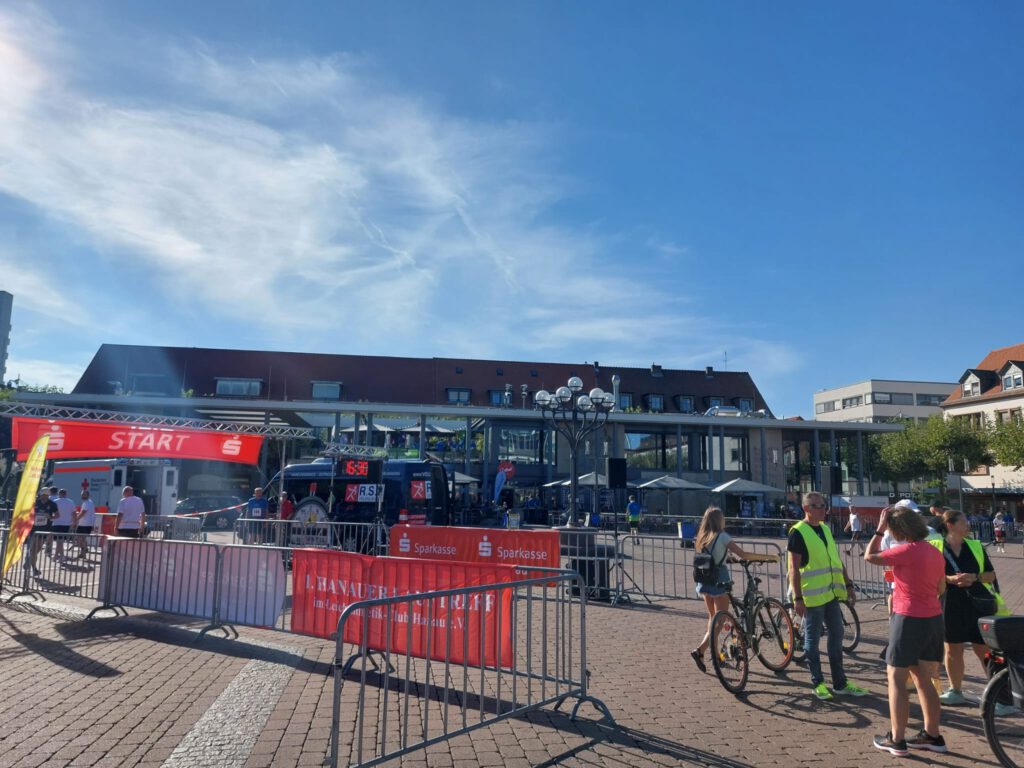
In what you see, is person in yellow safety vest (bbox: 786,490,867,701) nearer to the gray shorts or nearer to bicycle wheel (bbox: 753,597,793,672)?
bicycle wheel (bbox: 753,597,793,672)

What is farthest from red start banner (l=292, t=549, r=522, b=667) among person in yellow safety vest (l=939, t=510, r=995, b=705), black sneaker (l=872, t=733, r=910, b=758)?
person in yellow safety vest (l=939, t=510, r=995, b=705)

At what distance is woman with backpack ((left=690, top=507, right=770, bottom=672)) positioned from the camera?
276 inches

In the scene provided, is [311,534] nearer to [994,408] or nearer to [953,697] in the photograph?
[953,697]

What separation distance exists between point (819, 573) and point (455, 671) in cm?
325

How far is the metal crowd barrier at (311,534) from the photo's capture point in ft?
48.8

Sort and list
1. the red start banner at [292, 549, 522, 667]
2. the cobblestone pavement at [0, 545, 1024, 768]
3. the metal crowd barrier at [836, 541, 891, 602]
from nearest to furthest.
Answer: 1. the cobblestone pavement at [0, 545, 1024, 768]
2. the red start banner at [292, 549, 522, 667]
3. the metal crowd barrier at [836, 541, 891, 602]

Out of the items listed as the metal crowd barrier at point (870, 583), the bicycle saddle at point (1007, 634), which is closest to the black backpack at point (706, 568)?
the bicycle saddle at point (1007, 634)

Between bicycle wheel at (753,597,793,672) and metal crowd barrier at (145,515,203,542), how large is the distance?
1440 centimetres

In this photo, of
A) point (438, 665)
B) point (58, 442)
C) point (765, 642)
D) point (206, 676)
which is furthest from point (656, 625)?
point (58, 442)

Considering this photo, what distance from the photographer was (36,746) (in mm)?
4934

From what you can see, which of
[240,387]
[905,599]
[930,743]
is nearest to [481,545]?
A: [905,599]

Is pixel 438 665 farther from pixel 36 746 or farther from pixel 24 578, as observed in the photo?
pixel 24 578

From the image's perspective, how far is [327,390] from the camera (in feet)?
167

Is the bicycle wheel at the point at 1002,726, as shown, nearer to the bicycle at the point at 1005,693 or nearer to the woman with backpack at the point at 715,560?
the bicycle at the point at 1005,693
